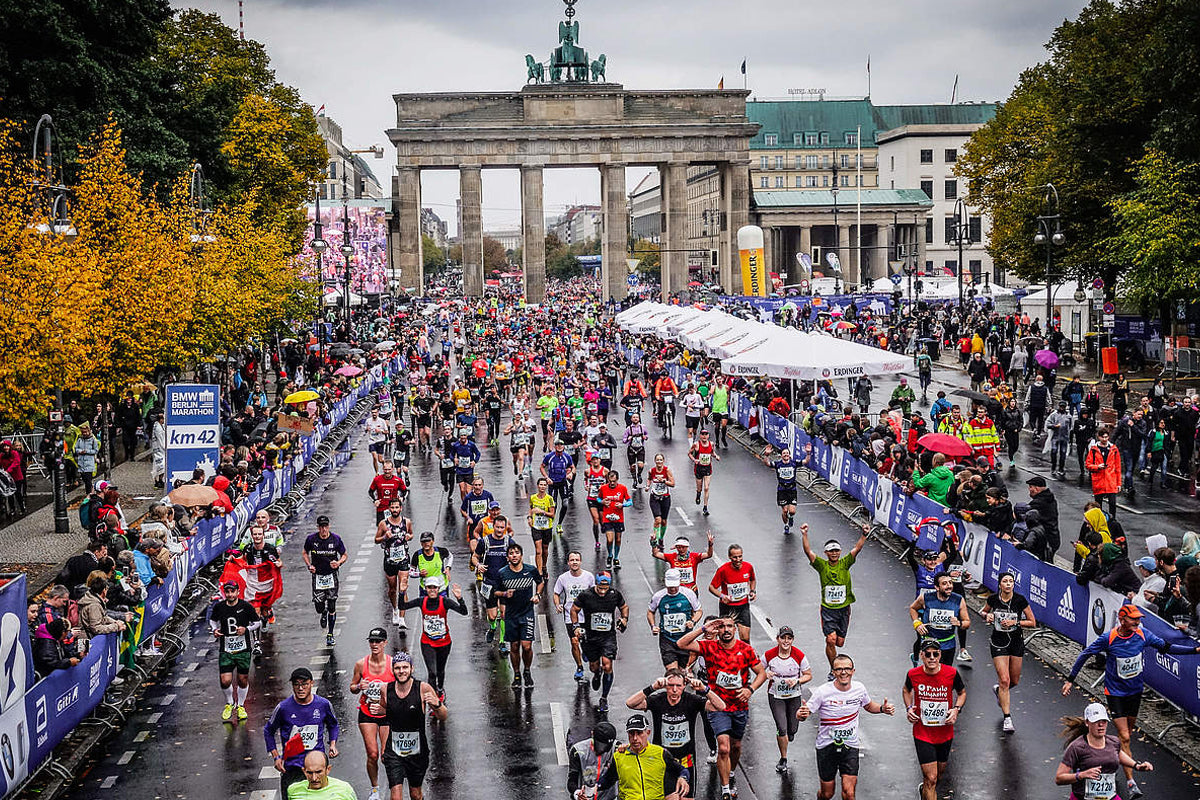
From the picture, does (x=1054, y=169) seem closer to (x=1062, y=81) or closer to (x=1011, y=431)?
(x=1062, y=81)

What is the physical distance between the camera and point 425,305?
9881 cm

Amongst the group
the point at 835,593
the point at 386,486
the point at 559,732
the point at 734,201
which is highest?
the point at 734,201

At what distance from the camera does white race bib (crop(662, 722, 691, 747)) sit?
35.7ft

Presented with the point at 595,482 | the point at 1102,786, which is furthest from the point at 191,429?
the point at 1102,786

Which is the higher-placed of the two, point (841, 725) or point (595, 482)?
point (595, 482)

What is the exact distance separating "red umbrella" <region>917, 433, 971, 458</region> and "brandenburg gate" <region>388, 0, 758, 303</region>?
3472 inches

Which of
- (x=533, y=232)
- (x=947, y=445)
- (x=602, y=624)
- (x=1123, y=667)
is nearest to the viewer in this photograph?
(x=1123, y=667)

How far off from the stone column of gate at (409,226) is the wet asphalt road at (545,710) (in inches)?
3528

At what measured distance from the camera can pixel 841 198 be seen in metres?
133

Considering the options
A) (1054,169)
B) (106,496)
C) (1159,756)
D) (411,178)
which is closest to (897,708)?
(1159,756)

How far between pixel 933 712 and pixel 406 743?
4399 mm

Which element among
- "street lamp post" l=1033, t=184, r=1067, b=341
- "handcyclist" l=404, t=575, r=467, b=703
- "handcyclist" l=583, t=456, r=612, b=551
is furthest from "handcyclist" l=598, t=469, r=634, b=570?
"street lamp post" l=1033, t=184, r=1067, b=341

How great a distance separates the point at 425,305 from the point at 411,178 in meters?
17.5

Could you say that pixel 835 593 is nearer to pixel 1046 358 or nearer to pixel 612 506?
pixel 612 506
